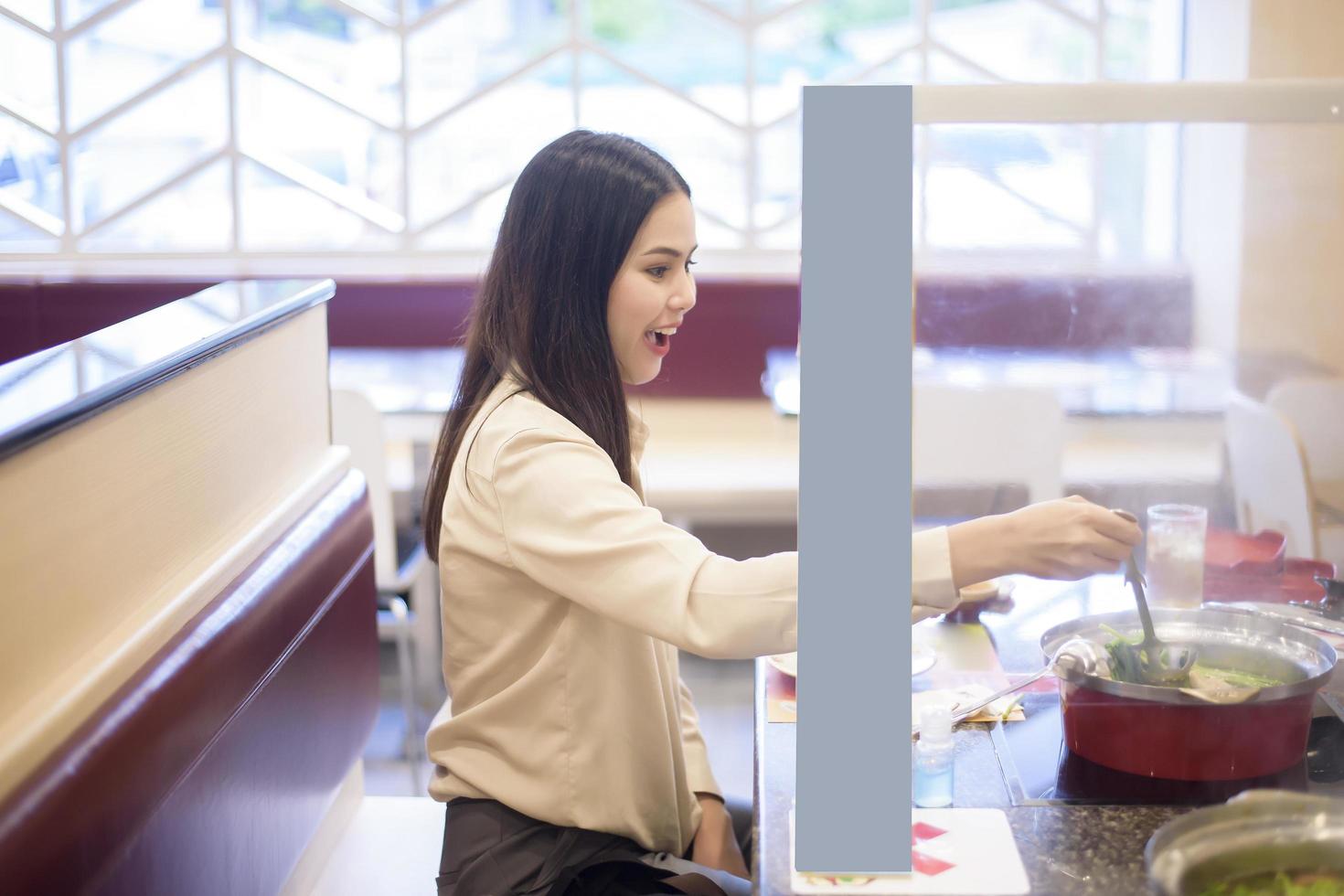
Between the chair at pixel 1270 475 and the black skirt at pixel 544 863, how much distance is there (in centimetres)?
64

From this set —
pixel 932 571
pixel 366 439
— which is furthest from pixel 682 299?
pixel 366 439

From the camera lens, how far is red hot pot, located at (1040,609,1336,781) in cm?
110

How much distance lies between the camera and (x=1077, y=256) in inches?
50.9

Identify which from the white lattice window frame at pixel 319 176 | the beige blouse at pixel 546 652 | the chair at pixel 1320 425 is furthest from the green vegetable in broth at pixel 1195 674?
the white lattice window frame at pixel 319 176

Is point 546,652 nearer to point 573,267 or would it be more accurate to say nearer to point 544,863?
point 544,863

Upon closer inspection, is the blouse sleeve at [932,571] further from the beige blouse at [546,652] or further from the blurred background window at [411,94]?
the blurred background window at [411,94]

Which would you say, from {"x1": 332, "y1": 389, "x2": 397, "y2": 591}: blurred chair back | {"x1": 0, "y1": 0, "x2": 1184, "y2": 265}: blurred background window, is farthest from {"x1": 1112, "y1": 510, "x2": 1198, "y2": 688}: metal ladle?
{"x1": 0, "y1": 0, "x2": 1184, "y2": 265}: blurred background window

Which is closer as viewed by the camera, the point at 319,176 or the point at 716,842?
the point at 716,842

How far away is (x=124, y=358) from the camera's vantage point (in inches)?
56.1

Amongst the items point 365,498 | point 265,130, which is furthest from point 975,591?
point 265,130

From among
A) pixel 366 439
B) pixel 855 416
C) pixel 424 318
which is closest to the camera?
pixel 855 416

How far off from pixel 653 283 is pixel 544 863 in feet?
2.01

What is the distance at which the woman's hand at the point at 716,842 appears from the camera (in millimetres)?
1617

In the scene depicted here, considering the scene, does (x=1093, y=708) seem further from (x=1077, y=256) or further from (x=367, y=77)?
(x=367, y=77)
